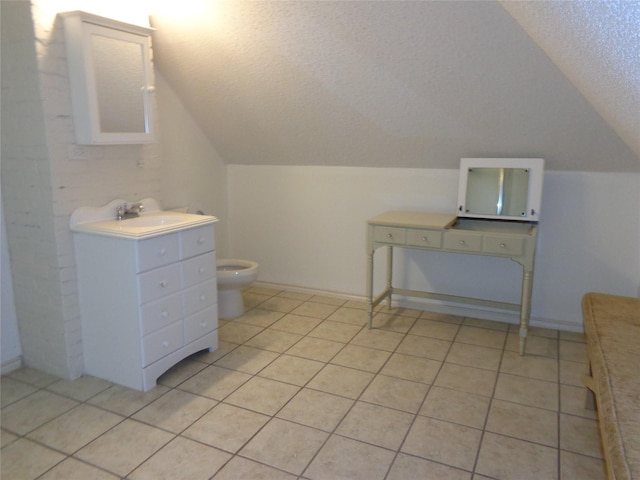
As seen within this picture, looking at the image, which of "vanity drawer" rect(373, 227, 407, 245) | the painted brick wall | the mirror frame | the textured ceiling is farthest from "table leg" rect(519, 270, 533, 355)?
the painted brick wall

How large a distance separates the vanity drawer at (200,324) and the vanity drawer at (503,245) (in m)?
1.67

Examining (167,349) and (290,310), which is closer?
(167,349)

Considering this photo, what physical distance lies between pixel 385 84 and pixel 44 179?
6.22ft

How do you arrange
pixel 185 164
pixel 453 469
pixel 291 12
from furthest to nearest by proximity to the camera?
1. pixel 185 164
2. pixel 291 12
3. pixel 453 469

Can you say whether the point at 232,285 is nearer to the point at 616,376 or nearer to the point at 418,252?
the point at 418,252

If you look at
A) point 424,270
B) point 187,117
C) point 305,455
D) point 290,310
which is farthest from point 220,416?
point 187,117

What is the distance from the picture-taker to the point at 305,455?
205cm

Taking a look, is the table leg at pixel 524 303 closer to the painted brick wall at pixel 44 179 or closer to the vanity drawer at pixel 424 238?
the vanity drawer at pixel 424 238

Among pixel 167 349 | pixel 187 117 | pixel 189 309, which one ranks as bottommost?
pixel 167 349

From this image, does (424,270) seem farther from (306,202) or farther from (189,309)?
(189,309)

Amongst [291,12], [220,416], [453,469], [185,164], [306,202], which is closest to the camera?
[453,469]

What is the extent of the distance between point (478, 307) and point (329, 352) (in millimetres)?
1214

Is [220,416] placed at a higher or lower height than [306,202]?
lower

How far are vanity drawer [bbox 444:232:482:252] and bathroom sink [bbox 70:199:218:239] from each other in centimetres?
141
